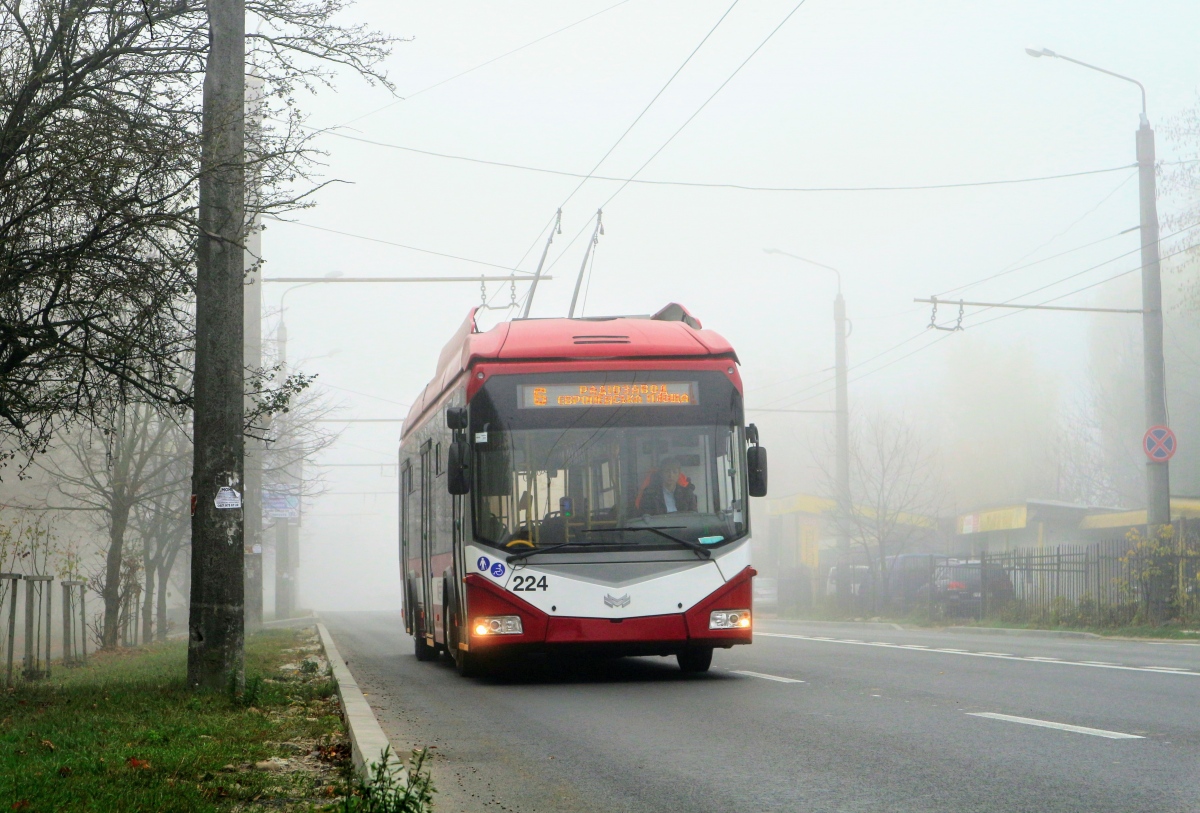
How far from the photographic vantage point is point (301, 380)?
13109mm

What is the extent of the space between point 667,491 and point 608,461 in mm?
601

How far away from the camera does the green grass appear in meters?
6.51

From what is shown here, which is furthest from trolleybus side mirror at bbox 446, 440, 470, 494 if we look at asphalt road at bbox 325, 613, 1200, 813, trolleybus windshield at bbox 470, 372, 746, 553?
asphalt road at bbox 325, 613, 1200, 813

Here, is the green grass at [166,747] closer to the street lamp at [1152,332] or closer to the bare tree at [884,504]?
the street lamp at [1152,332]

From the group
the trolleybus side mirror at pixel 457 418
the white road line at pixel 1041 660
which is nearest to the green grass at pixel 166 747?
the trolleybus side mirror at pixel 457 418

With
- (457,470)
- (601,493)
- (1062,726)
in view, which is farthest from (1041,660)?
(1062,726)

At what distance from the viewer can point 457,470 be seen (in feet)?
42.8

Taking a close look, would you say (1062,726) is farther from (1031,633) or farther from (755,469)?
(1031,633)

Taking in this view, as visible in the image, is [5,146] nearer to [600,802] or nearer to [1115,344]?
[600,802]

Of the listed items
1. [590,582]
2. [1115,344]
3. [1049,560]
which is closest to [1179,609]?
[1049,560]

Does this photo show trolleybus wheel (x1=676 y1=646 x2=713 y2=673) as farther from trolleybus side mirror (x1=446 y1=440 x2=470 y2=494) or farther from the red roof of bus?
the red roof of bus

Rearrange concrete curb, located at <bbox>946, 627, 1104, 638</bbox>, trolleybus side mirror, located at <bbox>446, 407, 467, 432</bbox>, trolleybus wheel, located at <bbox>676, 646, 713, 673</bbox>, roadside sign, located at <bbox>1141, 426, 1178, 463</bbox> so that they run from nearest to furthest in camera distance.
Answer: trolleybus side mirror, located at <bbox>446, 407, 467, 432</bbox> → trolleybus wheel, located at <bbox>676, 646, 713, 673</bbox> → roadside sign, located at <bbox>1141, 426, 1178, 463</bbox> → concrete curb, located at <bbox>946, 627, 1104, 638</bbox>

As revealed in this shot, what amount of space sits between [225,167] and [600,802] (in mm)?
6845

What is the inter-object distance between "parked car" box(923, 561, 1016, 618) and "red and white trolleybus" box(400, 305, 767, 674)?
1953 centimetres
